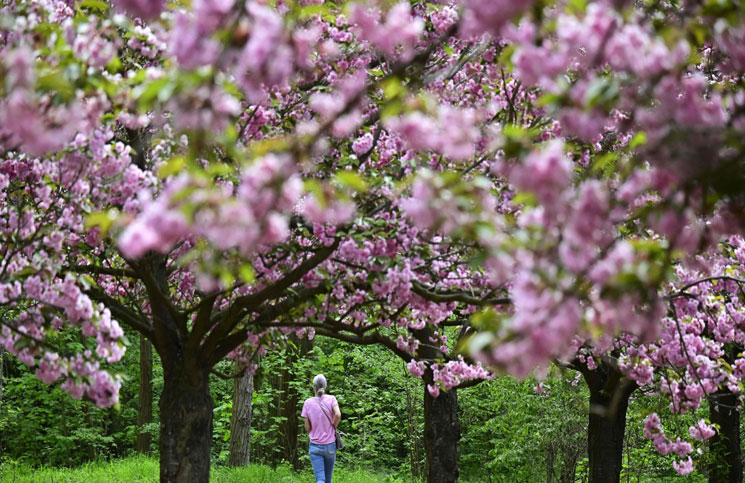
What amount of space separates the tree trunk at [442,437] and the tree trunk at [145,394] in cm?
1095

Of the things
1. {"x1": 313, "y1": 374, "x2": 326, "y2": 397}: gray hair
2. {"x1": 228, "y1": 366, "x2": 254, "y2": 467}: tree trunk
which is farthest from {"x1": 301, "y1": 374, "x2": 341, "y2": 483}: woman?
{"x1": 228, "y1": 366, "x2": 254, "y2": 467}: tree trunk

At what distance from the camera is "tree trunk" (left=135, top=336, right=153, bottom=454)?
19141 mm

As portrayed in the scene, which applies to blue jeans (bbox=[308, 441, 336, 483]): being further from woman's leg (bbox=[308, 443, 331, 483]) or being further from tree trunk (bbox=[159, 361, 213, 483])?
tree trunk (bbox=[159, 361, 213, 483])

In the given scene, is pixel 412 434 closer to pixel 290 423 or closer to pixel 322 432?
pixel 290 423

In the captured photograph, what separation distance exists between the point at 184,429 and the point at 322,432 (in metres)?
3.46

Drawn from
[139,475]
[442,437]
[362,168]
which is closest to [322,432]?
[442,437]

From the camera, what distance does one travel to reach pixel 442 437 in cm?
1015

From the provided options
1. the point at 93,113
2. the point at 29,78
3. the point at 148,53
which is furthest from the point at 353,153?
the point at 29,78

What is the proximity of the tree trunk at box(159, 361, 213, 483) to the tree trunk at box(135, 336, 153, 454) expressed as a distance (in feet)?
40.9

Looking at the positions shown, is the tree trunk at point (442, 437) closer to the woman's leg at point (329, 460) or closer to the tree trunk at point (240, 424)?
the woman's leg at point (329, 460)

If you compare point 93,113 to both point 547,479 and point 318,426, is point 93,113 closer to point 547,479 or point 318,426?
point 318,426

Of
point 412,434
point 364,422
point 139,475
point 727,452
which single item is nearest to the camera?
point 139,475

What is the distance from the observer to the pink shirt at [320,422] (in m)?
10.3

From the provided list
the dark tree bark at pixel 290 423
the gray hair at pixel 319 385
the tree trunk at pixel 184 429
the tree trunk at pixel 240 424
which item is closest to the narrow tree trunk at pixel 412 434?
the dark tree bark at pixel 290 423
